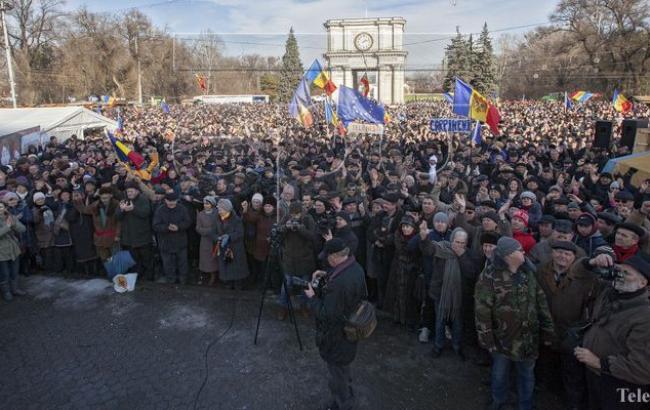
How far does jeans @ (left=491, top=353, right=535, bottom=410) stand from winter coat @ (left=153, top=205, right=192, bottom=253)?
4908 mm

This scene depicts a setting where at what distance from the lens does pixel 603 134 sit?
14461 millimetres

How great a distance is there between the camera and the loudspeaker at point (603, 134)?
1433 centimetres

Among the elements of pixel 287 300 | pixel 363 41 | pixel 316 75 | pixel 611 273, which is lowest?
pixel 287 300

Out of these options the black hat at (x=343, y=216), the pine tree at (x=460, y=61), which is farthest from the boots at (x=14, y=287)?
the pine tree at (x=460, y=61)

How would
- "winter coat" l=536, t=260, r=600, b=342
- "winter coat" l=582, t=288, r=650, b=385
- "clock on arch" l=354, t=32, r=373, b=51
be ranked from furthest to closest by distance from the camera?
1. "clock on arch" l=354, t=32, r=373, b=51
2. "winter coat" l=536, t=260, r=600, b=342
3. "winter coat" l=582, t=288, r=650, b=385

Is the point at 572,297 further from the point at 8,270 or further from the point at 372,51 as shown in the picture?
the point at 372,51

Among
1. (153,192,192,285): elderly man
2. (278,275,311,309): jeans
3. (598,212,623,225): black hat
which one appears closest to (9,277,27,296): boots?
(153,192,192,285): elderly man

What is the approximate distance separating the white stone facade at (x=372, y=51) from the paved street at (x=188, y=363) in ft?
194

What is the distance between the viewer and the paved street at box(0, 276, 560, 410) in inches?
174

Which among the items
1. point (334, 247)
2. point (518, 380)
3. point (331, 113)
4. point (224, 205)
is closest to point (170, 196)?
point (224, 205)

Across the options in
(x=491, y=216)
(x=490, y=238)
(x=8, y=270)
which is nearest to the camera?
(x=490, y=238)

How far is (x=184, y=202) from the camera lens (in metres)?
7.63

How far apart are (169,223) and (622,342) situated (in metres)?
5.92

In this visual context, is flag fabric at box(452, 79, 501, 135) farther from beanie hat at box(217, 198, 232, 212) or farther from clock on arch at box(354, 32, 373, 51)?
clock on arch at box(354, 32, 373, 51)
